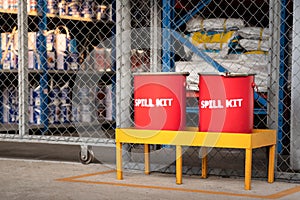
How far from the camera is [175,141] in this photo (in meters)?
3.85

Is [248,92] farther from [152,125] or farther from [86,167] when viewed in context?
[86,167]

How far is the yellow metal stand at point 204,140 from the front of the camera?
145 inches

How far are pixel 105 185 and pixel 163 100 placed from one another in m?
0.66

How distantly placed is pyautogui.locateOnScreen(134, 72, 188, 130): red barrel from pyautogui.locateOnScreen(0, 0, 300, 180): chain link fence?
0.50 metres

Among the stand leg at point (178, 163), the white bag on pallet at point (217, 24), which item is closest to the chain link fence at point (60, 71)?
the white bag on pallet at point (217, 24)

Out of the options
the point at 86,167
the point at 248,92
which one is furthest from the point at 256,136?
the point at 86,167

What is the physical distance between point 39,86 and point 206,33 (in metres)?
2.51

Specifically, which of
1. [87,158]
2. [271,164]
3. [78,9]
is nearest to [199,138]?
[271,164]

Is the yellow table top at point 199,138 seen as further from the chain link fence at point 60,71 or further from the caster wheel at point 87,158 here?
the chain link fence at point 60,71

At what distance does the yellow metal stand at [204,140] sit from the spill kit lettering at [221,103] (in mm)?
167

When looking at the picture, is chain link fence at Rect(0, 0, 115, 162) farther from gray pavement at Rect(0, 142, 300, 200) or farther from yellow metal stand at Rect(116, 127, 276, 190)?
yellow metal stand at Rect(116, 127, 276, 190)

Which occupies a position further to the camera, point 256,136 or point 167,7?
point 167,7

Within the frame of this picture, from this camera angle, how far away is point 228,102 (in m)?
3.74

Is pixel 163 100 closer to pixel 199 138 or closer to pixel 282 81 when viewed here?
pixel 199 138
